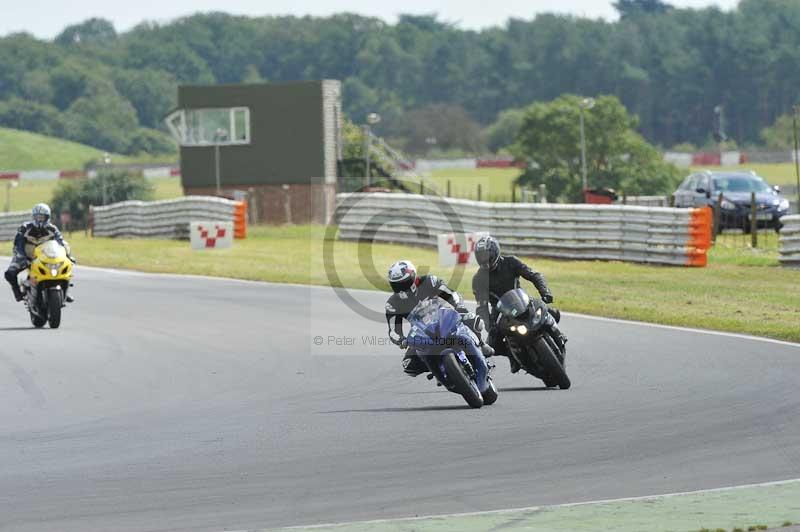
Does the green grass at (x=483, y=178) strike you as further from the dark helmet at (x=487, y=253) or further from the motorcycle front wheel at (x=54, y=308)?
the dark helmet at (x=487, y=253)

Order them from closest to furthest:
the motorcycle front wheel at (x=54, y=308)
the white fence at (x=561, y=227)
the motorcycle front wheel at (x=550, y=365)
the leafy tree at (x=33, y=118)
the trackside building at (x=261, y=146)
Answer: the motorcycle front wheel at (x=550, y=365), the motorcycle front wheel at (x=54, y=308), the white fence at (x=561, y=227), the trackside building at (x=261, y=146), the leafy tree at (x=33, y=118)

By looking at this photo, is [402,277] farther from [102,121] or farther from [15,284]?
[102,121]

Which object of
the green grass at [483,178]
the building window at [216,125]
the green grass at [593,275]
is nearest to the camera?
the green grass at [593,275]

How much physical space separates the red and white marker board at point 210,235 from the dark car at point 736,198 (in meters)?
10.7

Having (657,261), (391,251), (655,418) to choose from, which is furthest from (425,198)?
(655,418)

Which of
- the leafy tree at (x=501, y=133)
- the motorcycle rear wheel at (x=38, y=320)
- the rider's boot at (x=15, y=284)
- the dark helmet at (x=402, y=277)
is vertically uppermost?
the leafy tree at (x=501, y=133)

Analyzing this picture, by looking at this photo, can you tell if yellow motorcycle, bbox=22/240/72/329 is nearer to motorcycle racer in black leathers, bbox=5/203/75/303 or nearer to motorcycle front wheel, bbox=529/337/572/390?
motorcycle racer in black leathers, bbox=5/203/75/303

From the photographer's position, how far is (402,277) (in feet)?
41.1

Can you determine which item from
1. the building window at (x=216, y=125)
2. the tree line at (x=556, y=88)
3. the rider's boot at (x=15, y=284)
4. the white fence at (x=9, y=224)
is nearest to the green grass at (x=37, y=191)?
the building window at (x=216, y=125)

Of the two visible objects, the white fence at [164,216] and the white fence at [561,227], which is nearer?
the white fence at [561,227]

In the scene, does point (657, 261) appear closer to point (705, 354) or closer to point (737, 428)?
point (705, 354)

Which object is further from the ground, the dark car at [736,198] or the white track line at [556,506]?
the dark car at [736,198]

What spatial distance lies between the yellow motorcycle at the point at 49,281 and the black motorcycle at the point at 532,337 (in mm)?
7413

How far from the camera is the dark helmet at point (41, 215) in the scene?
1969cm
